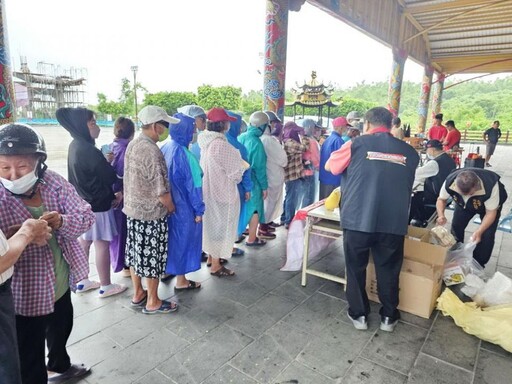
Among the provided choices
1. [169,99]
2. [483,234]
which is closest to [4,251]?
[483,234]

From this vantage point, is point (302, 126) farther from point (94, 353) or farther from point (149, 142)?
point (94, 353)

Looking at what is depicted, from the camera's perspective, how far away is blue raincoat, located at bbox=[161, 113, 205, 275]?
242 centimetres

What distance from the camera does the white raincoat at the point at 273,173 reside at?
12.6ft

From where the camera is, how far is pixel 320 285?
115 inches

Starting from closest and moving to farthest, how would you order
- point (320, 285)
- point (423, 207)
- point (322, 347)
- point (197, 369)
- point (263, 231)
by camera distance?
1. point (197, 369)
2. point (322, 347)
3. point (320, 285)
4. point (423, 207)
5. point (263, 231)

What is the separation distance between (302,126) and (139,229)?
107 inches

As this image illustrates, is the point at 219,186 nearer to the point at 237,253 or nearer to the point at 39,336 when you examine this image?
the point at 237,253

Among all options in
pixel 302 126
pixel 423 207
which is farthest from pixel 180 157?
pixel 423 207

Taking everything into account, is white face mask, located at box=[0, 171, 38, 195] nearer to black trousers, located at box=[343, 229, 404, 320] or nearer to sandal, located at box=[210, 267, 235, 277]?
black trousers, located at box=[343, 229, 404, 320]

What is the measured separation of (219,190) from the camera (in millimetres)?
2936

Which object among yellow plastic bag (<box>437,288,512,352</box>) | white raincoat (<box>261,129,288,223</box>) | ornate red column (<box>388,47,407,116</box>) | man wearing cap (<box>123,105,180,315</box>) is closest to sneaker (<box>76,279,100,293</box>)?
man wearing cap (<box>123,105,180,315</box>)

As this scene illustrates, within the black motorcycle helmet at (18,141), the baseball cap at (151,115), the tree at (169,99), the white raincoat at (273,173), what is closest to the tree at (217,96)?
the tree at (169,99)

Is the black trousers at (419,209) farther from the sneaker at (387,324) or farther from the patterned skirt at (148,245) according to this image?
the patterned skirt at (148,245)

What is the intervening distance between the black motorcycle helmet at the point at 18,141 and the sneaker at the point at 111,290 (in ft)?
5.25
